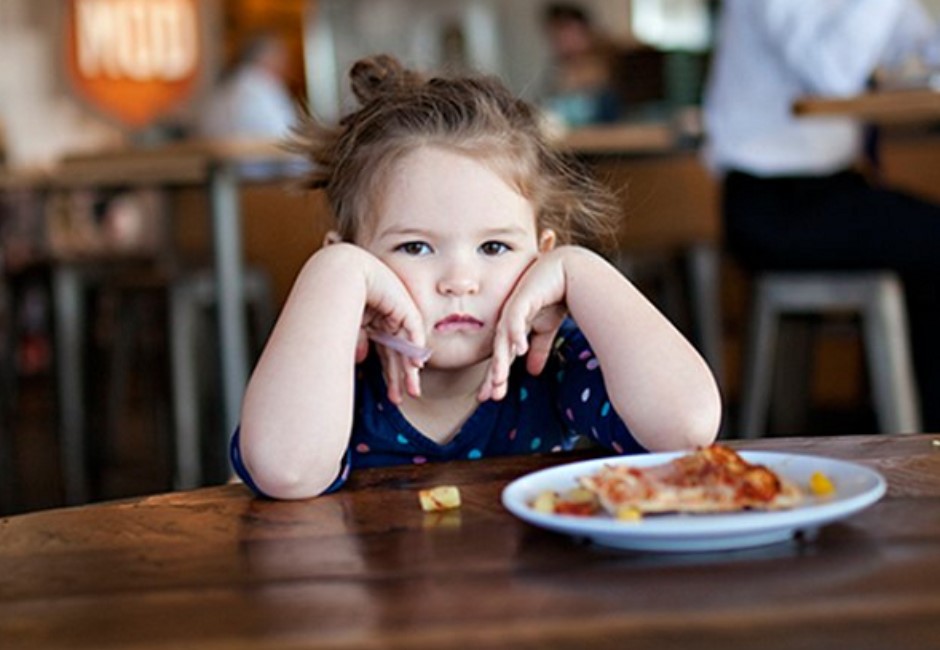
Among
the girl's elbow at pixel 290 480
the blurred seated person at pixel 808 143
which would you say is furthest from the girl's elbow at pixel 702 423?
the blurred seated person at pixel 808 143

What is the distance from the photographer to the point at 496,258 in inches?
42.9

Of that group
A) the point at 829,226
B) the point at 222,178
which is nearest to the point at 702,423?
the point at 829,226

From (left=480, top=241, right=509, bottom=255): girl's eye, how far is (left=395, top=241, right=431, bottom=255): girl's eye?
0.13 ft

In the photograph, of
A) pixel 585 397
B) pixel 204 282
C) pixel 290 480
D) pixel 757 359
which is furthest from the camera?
pixel 204 282

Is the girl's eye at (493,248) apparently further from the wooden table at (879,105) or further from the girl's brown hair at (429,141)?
the wooden table at (879,105)

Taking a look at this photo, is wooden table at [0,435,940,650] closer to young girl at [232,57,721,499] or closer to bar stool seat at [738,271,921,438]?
young girl at [232,57,721,499]

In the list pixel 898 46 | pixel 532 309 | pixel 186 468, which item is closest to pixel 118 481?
pixel 186 468

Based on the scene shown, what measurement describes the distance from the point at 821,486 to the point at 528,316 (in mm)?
317

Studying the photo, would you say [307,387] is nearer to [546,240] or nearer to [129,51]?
[546,240]

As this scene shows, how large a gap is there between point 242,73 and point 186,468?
9.71 feet

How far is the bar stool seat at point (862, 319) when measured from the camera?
8.27 feet

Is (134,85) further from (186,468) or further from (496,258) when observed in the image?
(496,258)

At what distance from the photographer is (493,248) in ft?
3.60

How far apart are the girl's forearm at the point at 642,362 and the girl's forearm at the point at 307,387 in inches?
6.0
